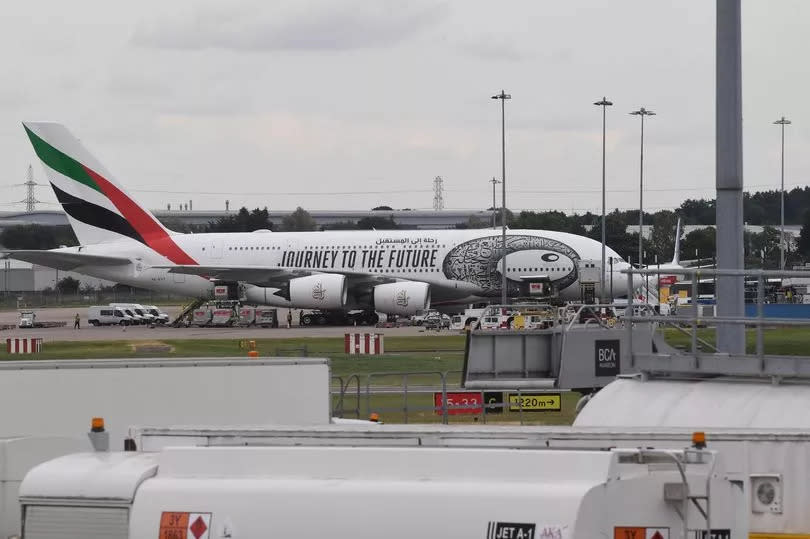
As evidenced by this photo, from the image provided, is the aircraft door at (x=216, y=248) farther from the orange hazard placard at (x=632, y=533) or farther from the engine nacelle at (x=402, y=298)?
the orange hazard placard at (x=632, y=533)

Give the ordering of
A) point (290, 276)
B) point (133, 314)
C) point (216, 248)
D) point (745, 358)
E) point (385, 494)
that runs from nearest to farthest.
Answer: point (385, 494)
point (745, 358)
point (290, 276)
point (216, 248)
point (133, 314)

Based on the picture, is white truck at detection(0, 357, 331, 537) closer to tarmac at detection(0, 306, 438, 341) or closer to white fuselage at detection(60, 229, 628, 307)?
tarmac at detection(0, 306, 438, 341)

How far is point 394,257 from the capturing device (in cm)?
7000

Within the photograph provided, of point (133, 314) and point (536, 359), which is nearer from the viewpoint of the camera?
point (536, 359)

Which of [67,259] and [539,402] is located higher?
[67,259]

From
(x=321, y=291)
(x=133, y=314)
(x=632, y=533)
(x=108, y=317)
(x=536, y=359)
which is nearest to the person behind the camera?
(x=632, y=533)

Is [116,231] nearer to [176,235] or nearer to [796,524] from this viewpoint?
[176,235]

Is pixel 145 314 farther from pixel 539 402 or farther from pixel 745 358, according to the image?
pixel 745 358

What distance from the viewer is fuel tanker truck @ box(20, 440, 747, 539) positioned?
8.05 meters

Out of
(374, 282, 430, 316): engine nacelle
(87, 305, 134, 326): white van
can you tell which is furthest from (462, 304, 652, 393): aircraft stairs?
(87, 305, 134, 326): white van

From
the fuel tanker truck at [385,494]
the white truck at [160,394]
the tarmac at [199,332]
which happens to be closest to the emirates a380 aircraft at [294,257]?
the tarmac at [199,332]

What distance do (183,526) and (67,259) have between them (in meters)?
64.4

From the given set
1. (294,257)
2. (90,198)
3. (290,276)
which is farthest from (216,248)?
→ (90,198)

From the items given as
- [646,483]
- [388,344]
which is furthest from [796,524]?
[388,344]
